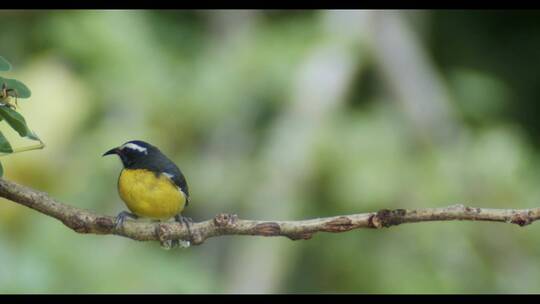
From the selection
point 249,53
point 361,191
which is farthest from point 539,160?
point 249,53

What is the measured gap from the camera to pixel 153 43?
25.5ft

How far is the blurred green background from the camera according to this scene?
5.88 meters

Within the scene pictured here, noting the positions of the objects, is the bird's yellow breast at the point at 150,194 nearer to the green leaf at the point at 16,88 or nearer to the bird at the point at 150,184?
the bird at the point at 150,184

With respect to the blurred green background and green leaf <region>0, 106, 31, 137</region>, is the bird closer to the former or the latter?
green leaf <region>0, 106, 31, 137</region>

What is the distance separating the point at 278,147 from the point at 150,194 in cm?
424

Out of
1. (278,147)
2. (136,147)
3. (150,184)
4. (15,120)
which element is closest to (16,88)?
(15,120)

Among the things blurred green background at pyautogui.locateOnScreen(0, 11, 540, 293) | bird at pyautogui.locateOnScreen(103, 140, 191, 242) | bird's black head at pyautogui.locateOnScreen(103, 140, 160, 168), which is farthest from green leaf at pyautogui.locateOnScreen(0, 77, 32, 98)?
blurred green background at pyautogui.locateOnScreen(0, 11, 540, 293)

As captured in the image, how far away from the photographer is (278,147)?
6.43 m

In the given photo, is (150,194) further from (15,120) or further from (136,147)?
(15,120)

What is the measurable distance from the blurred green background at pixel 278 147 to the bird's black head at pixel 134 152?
9.57ft

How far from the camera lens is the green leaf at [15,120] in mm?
1542

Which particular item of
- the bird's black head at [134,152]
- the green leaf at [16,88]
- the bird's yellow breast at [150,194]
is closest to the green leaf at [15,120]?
the green leaf at [16,88]

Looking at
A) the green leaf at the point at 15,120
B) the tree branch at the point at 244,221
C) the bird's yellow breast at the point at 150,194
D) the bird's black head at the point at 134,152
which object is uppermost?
the bird's black head at the point at 134,152

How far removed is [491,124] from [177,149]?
2554mm
